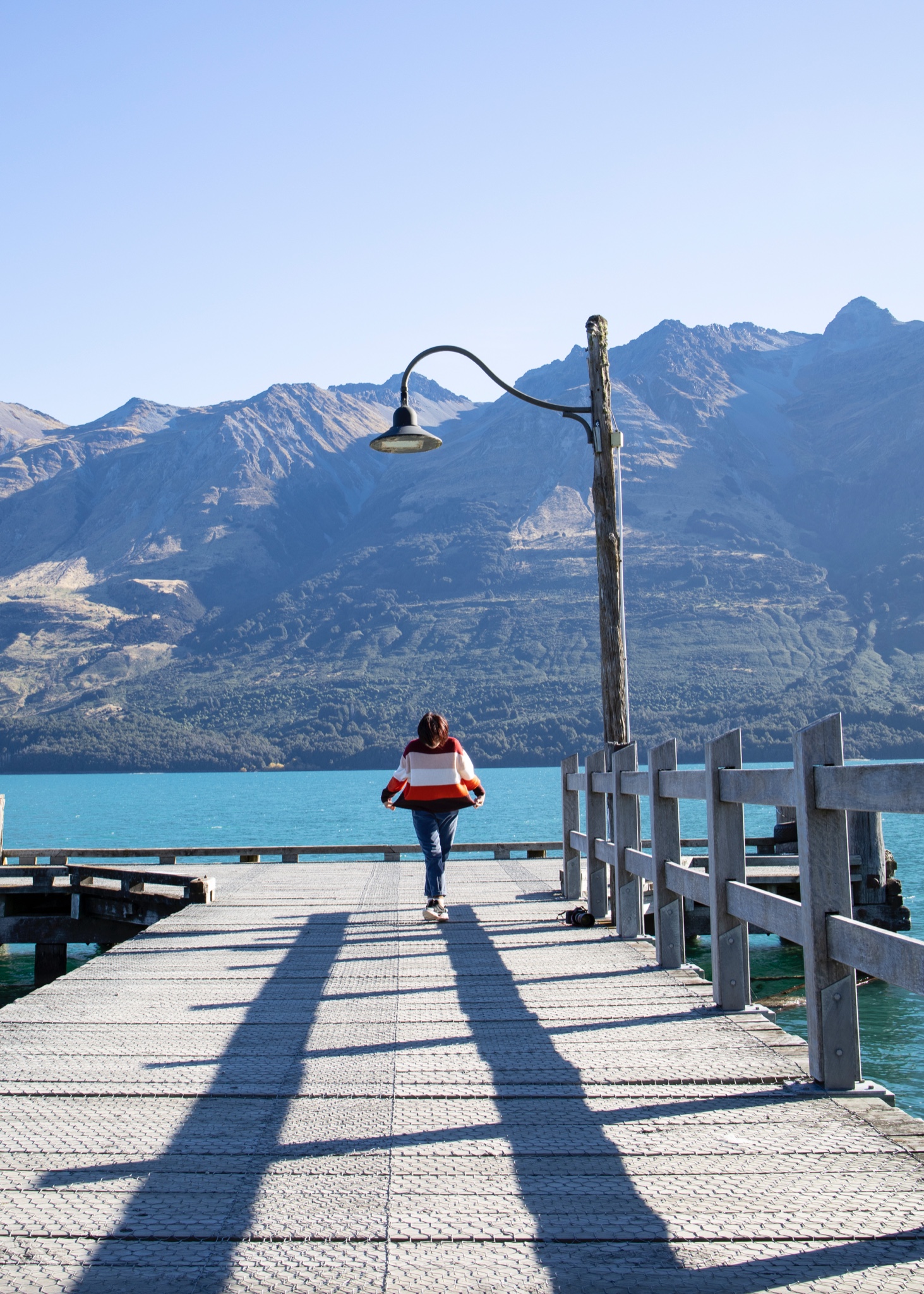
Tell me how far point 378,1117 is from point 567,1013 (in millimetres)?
1777

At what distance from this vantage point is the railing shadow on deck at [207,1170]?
2.73 metres

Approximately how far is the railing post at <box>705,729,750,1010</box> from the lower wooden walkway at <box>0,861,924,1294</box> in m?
0.19

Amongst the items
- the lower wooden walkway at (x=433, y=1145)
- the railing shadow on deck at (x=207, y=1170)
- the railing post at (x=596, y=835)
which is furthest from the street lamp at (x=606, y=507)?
the railing shadow on deck at (x=207, y=1170)

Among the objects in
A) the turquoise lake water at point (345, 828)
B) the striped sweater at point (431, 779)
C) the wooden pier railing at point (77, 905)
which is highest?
the striped sweater at point (431, 779)

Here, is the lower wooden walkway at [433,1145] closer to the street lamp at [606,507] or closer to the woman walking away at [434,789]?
the woman walking away at [434,789]

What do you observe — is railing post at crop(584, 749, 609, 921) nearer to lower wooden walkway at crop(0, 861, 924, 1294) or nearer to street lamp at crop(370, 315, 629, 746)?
street lamp at crop(370, 315, 629, 746)

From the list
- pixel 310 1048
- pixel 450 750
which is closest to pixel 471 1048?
pixel 310 1048

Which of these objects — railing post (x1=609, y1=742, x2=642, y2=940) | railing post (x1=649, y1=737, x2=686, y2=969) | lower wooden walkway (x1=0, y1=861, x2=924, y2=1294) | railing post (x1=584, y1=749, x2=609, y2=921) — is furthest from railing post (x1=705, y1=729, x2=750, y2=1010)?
railing post (x1=584, y1=749, x2=609, y2=921)

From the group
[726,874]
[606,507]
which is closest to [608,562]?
[606,507]

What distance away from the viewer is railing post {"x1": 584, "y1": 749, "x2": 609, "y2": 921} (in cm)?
885

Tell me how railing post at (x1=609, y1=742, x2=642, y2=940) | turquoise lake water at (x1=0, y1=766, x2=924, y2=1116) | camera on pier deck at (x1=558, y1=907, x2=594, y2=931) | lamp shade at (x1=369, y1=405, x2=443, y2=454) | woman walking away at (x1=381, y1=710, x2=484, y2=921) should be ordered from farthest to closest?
turquoise lake water at (x1=0, y1=766, x2=924, y2=1116), lamp shade at (x1=369, y1=405, x2=443, y2=454), woman walking away at (x1=381, y1=710, x2=484, y2=921), camera on pier deck at (x1=558, y1=907, x2=594, y2=931), railing post at (x1=609, y1=742, x2=642, y2=940)

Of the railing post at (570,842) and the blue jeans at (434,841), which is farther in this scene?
the railing post at (570,842)

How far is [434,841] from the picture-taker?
907 cm

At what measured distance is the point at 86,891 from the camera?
13.8 metres
